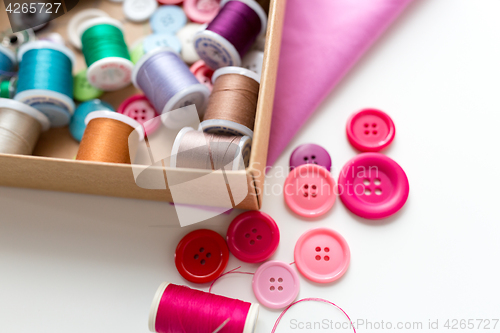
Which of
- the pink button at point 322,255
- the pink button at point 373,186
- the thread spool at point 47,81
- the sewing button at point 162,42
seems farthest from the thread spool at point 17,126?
the pink button at point 373,186

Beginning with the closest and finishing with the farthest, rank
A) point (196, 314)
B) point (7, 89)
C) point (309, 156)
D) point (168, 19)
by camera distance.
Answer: point (196, 314) → point (309, 156) → point (7, 89) → point (168, 19)

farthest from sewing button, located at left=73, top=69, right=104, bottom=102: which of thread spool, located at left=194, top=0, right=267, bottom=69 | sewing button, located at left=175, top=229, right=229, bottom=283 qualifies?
sewing button, located at left=175, top=229, right=229, bottom=283

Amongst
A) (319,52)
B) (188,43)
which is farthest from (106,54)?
(319,52)

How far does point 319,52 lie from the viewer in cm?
182

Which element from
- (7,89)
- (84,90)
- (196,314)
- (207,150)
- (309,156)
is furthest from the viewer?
(84,90)

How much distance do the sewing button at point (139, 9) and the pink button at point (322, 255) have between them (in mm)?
1404

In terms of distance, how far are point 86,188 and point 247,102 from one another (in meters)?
0.76

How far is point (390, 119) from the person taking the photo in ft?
5.63

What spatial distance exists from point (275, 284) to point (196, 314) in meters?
0.33

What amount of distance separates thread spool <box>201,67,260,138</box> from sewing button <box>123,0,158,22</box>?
0.67 metres

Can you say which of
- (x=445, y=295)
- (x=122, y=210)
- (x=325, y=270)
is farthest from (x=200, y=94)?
(x=445, y=295)

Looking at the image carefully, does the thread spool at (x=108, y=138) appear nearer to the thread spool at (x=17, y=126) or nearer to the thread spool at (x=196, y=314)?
the thread spool at (x=17, y=126)

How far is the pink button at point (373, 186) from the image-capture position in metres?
1.57

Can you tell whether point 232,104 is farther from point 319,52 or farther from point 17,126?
point 17,126
